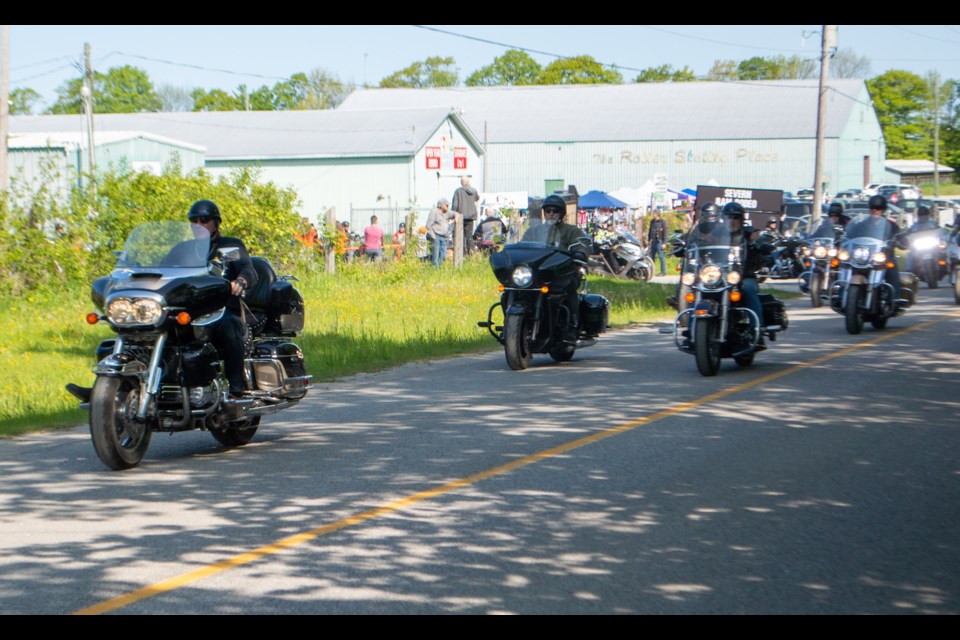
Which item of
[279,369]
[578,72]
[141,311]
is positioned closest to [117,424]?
[141,311]

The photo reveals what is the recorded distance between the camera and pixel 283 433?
10.5 meters

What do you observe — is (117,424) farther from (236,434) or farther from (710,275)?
(710,275)

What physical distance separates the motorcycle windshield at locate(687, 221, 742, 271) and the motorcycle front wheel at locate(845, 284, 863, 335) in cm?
472

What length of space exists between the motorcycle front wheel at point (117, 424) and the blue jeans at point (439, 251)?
20049 millimetres

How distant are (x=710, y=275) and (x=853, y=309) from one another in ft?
17.4

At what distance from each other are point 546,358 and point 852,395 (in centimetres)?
499

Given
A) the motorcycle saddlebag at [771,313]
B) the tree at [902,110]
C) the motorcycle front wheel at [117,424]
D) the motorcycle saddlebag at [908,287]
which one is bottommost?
the motorcycle front wheel at [117,424]

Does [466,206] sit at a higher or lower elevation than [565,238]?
higher

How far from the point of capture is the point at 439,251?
2877cm

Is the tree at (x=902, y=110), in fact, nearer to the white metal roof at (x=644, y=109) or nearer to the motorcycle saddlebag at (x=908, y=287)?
the white metal roof at (x=644, y=109)

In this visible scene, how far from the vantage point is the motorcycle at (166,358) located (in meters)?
8.53

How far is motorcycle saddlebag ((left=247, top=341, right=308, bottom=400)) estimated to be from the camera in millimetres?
9711

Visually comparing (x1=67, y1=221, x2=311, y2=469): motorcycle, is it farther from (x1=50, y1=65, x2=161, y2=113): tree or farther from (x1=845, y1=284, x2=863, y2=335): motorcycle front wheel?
(x1=50, y1=65, x2=161, y2=113): tree

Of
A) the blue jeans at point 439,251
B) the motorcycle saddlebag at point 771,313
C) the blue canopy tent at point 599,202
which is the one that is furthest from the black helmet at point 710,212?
the blue canopy tent at point 599,202
